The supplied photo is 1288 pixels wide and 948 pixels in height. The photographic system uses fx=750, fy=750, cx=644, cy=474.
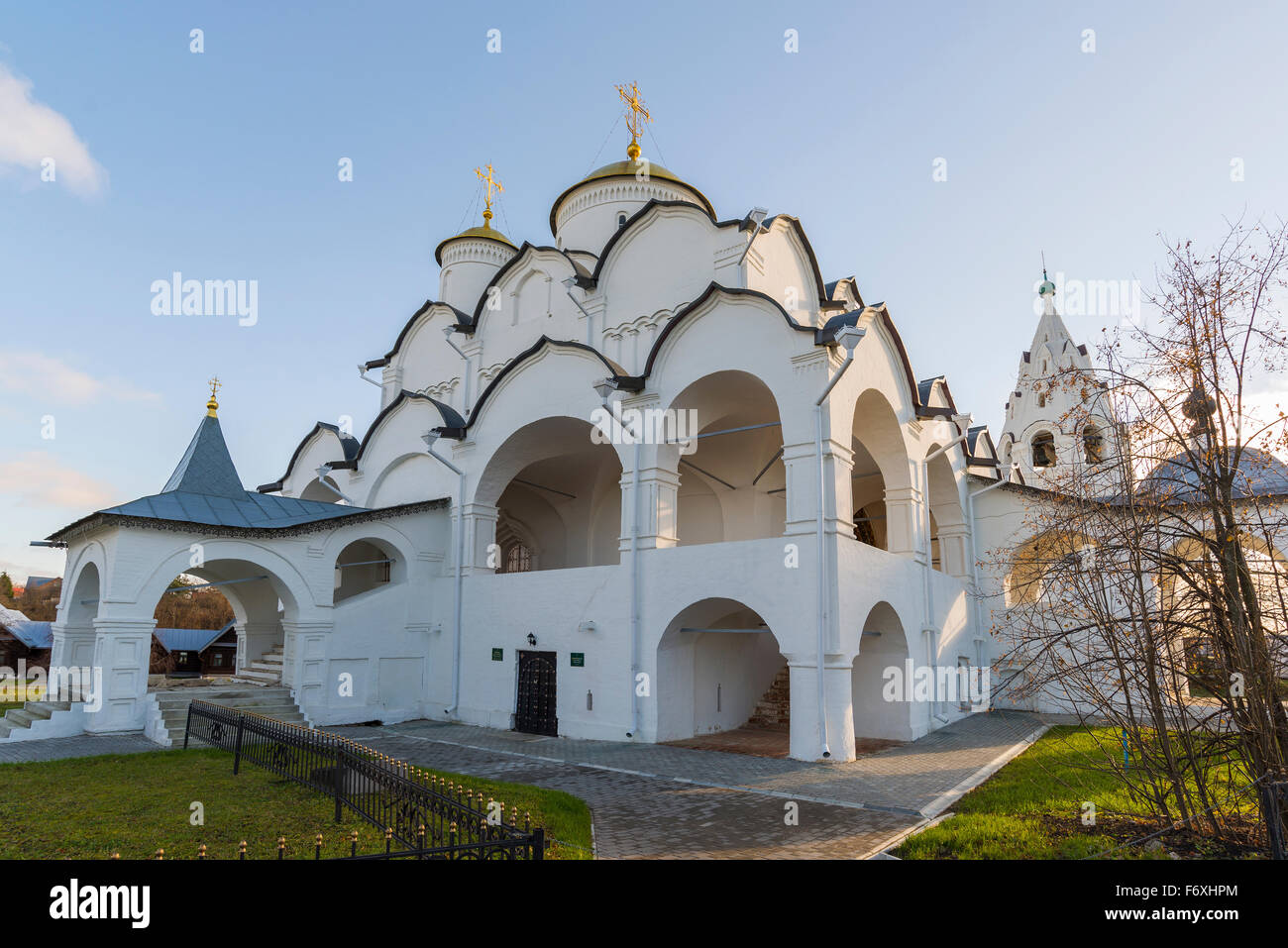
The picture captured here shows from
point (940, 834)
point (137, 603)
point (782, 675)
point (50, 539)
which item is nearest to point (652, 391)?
point (782, 675)

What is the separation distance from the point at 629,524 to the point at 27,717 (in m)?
11.3

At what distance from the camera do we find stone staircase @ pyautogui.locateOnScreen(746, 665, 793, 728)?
14875mm

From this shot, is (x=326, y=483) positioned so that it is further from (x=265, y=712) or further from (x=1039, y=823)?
(x=1039, y=823)

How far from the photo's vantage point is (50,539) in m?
15.4

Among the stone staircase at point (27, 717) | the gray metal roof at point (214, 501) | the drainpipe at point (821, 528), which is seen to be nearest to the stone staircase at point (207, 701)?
the stone staircase at point (27, 717)

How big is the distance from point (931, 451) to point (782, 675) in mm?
5855

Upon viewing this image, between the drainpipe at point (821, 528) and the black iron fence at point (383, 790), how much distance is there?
202 inches

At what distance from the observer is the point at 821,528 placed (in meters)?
11.2

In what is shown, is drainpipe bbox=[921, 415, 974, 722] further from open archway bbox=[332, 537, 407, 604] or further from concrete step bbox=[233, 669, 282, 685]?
concrete step bbox=[233, 669, 282, 685]

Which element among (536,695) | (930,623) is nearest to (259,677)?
(536,695)

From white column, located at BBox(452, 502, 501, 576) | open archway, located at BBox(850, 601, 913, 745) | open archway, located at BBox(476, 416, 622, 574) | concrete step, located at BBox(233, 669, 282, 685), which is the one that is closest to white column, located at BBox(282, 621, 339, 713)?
concrete step, located at BBox(233, 669, 282, 685)

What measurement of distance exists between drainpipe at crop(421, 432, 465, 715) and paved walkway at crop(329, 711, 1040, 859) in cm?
133
